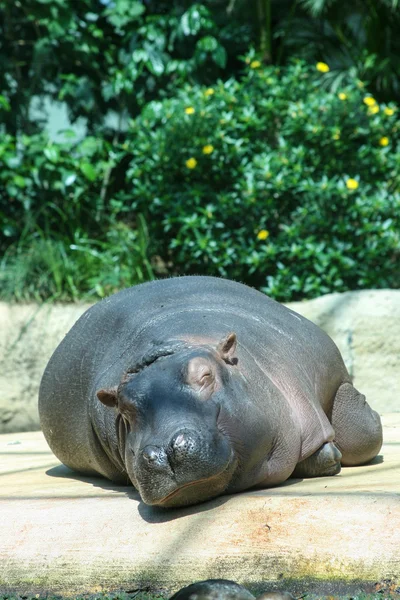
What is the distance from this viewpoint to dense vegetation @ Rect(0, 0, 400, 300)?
304 inches

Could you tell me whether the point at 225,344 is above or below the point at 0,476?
above

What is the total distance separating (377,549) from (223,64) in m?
6.91

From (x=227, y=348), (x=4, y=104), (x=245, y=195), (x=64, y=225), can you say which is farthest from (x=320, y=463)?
(x=4, y=104)

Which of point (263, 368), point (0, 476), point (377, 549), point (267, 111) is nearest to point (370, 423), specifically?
point (263, 368)

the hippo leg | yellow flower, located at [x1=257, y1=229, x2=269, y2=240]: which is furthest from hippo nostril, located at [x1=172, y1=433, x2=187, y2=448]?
yellow flower, located at [x1=257, y1=229, x2=269, y2=240]

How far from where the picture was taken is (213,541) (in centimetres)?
281

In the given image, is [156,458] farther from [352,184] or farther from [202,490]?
[352,184]

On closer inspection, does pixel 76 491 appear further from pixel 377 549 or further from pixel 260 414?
pixel 377 549

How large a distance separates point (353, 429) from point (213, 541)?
1.25 meters

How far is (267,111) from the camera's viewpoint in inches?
318

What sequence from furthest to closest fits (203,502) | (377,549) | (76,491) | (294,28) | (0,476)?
(294,28)
(0,476)
(76,491)
(203,502)
(377,549)

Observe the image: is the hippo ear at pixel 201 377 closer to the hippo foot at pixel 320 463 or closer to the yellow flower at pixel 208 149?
the hippo foot at pixel 320 463

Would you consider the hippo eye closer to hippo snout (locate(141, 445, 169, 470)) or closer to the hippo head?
the hippo head

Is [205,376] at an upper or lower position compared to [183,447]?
upper
